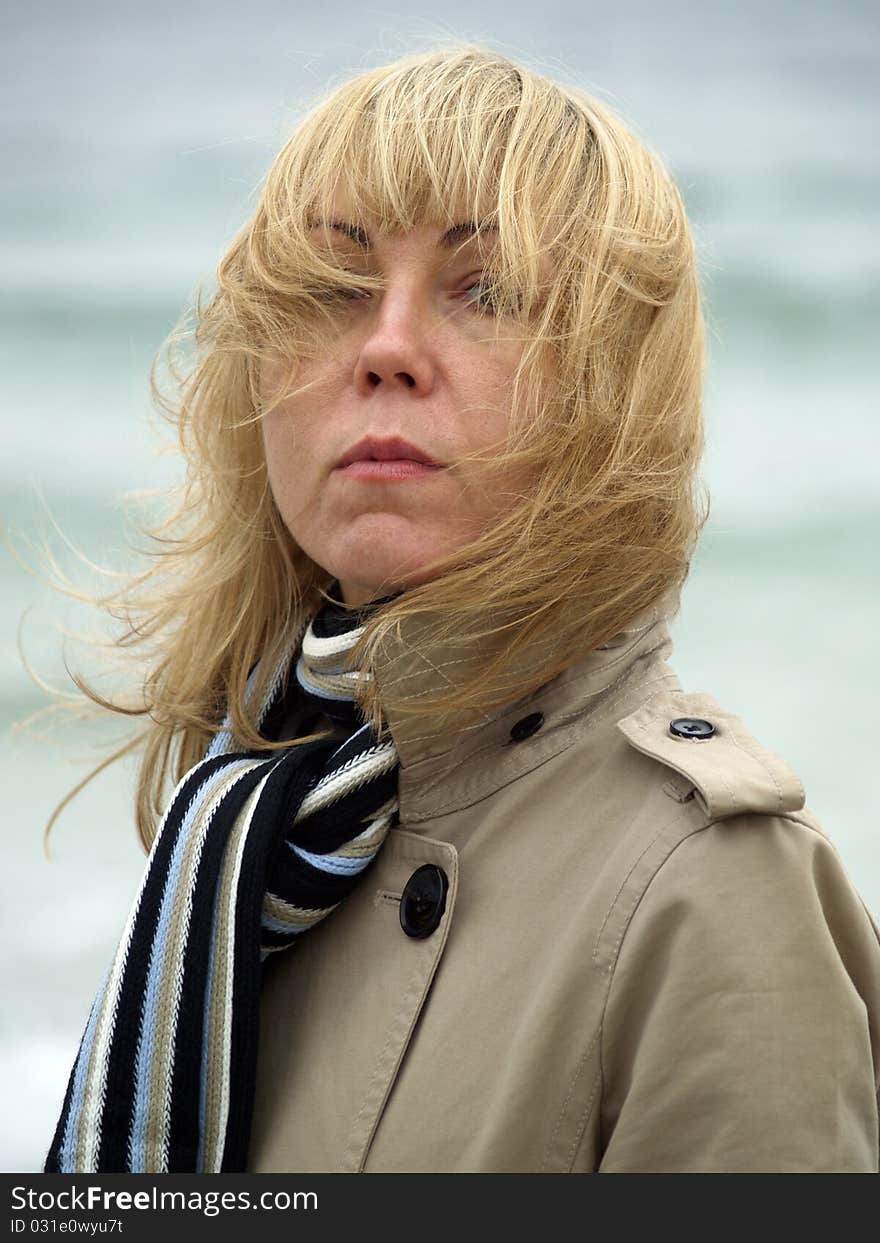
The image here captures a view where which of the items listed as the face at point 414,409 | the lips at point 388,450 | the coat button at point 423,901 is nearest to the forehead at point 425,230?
the face at point 414,409

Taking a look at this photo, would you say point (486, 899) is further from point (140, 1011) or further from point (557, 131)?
point (557, 131)

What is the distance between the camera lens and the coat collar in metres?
1.46

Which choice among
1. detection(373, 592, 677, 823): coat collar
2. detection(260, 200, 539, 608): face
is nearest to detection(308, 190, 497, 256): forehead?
detection(260, 200, 539, 608): face

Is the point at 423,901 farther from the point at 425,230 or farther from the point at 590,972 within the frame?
the point at 425,230

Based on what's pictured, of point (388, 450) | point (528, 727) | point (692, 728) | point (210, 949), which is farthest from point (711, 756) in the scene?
point (210, 949)

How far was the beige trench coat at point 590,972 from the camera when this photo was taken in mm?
1204

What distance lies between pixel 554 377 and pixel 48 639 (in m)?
1.50

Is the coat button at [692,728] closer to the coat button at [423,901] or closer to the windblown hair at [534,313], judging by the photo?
the windblown hair at [534,313]

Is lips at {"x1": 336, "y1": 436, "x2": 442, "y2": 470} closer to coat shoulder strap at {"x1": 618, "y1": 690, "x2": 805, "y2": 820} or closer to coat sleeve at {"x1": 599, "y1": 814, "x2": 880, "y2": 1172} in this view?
coat shoulder strap at {"x1": 618, "y1": 690, "x2": 805, "y2": 820}

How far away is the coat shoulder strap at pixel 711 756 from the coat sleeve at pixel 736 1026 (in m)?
0.03

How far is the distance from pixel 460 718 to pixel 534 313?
43 cm

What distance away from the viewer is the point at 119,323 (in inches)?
202
